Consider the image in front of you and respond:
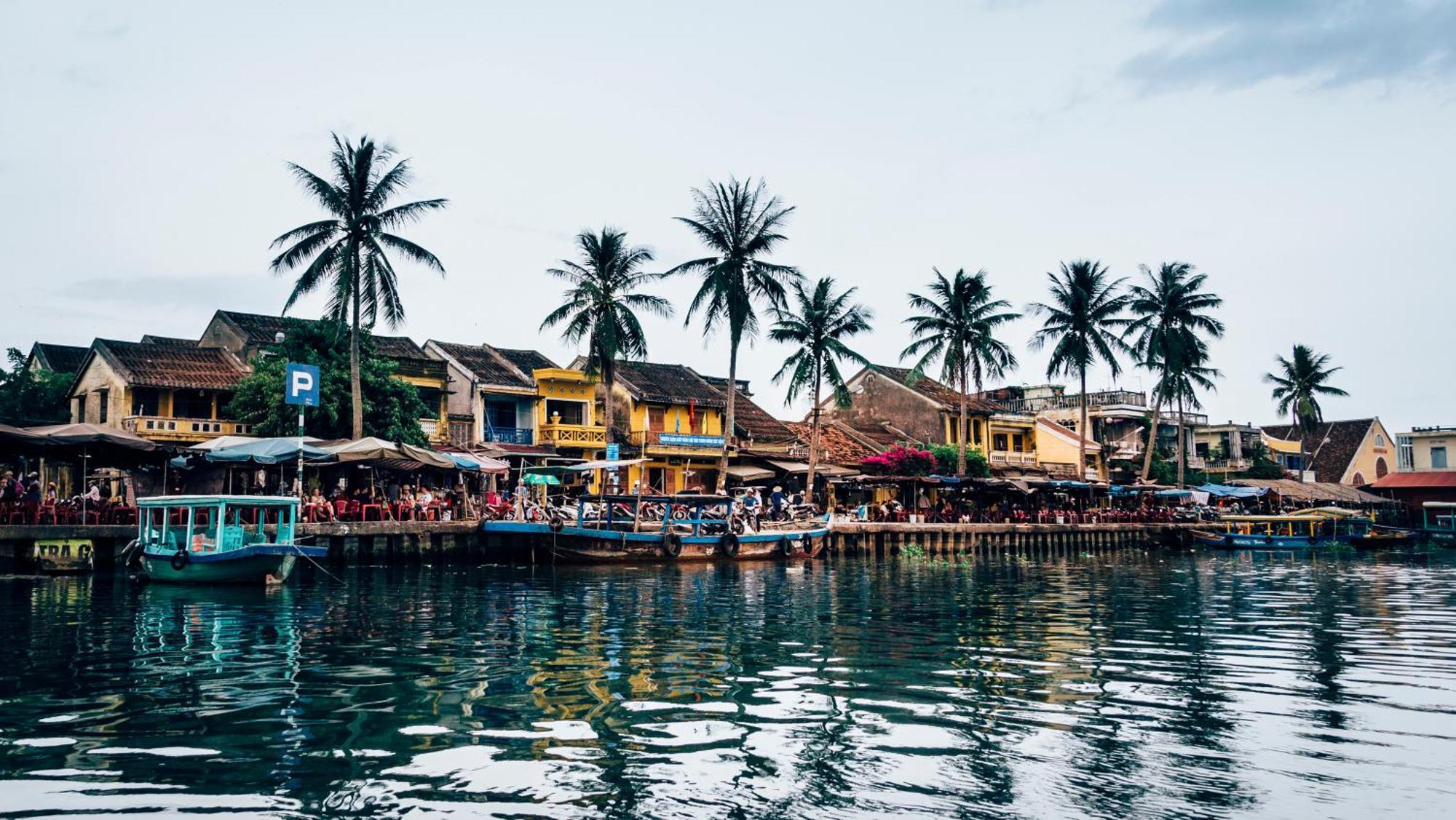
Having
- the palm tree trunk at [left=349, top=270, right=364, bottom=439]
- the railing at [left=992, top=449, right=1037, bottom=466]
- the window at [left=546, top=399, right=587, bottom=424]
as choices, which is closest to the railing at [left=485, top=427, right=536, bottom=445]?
the window at [left=546, top=399, right=587, bottom=424]

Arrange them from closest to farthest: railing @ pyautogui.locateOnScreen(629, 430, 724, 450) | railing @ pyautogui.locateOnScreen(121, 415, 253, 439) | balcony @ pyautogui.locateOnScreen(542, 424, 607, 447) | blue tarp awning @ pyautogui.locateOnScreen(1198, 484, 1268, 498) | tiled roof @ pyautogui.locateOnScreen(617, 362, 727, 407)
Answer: railing @ pyautogui.locateOnScreen(121, 415, 253, 439) < balcony @ pyautogui.locateOnScreen(542, 424, 607, 447) < railing @ pyautogui.locateOnScreen(629, 430, 724, 450) < tiled roof @ pyautogui.locateOnScreen(617, 362, 727, 407) < blue tarp awning @ pyautogui.locateOnScreen(1198, 484, 1268, 498)

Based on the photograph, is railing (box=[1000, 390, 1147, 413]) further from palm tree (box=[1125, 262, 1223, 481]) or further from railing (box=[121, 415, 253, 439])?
railing (box=[121, 415, 253, 439])

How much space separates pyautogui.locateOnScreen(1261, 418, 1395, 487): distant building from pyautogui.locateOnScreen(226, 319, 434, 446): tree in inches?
2549

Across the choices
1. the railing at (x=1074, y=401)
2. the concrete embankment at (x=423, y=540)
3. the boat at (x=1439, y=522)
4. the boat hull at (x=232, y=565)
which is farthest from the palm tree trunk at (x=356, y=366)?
the boat at (x=1439, y=522)

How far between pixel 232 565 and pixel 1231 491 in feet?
186

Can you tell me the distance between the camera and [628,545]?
34.3 m

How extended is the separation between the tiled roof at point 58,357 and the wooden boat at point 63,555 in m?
24.4

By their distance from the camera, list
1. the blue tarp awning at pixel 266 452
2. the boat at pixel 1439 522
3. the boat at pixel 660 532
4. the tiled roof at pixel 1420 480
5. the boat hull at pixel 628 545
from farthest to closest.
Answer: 1. the tiled roof at pixel 1420 480
2. the boat at pixel 1439 522
3. the boat at pixel 660 532
4. the boat hull at pixel 628 545
5. the blue tarp awning at pixel 266 452

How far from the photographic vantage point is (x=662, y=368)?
5919 centimetres

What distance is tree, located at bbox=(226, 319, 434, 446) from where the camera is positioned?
125 feet

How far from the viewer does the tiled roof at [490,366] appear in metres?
49.5

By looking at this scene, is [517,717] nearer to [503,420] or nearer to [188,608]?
[188,608]

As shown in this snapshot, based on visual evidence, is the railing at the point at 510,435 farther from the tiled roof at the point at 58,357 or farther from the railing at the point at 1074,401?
the railing at the point at 1074,401

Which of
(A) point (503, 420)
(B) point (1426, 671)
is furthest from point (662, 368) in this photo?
(B) point (1426, 671)
